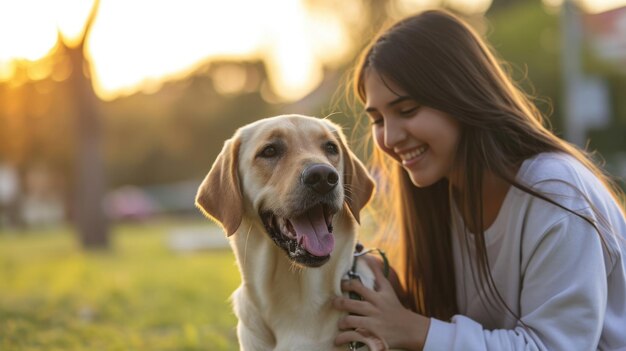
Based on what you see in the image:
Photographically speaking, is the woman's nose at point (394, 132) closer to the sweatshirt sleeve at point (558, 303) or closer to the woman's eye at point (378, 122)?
the woman's eye at point (378, 122)

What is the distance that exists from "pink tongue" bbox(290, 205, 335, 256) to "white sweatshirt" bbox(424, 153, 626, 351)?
1.93ft

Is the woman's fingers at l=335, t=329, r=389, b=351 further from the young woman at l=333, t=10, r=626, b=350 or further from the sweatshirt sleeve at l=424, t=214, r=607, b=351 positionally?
the sweatshirt sleeve at l=424, t=214, r=607, b=351

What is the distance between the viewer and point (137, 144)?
128 feet

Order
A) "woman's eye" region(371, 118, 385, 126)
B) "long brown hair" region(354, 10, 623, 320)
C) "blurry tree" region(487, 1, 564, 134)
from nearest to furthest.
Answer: "long brown hair" region(354, 10, 623, 320) → "woman's eye" region(371, 118, 385, 126) → "blurry tree" region(487, 1, 564, 134)

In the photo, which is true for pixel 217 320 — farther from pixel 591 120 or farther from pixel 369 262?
pixel 591 120

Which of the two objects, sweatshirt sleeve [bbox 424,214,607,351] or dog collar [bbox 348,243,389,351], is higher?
dog collar [bbox 348,243,389,351]

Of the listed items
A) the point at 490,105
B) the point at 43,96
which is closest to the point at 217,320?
the point at 490,105

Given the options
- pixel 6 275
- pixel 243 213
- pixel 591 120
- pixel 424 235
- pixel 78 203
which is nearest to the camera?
pixel 243 213

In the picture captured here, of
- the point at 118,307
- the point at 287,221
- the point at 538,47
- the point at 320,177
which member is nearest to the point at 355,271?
the point at 287,221

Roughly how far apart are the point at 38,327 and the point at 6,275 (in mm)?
4549

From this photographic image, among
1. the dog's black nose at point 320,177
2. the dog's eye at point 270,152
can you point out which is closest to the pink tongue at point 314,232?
the dog's black nose at point 320,177

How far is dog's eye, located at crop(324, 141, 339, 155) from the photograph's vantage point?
3.28 meters

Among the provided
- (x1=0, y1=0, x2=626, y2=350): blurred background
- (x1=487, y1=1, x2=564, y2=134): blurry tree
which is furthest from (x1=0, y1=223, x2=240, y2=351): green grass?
(x1=487, y1=1, x2=564, y2=134): blurry tree

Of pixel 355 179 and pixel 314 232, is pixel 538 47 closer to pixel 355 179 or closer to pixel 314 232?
pixel 355 179
